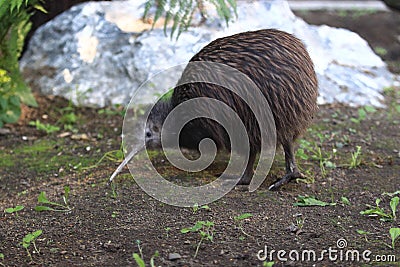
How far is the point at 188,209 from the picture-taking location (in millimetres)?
3748

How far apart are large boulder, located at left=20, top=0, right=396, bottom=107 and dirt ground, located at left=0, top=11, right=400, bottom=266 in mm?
404

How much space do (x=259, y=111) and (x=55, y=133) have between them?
6.69 ft

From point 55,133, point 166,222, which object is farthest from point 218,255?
point 55,133

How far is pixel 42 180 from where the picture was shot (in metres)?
4.48

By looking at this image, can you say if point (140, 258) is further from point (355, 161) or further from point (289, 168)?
point (355, 161)

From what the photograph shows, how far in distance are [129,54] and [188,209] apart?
2620 mm

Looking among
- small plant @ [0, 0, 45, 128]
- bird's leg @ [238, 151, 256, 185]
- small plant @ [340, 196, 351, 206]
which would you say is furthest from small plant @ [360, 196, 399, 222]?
small plant @ [0, 0, 45, 128]

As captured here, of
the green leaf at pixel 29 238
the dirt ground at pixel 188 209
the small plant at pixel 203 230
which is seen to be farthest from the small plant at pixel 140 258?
the green leaf at pixel 29 238

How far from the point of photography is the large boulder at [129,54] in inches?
235

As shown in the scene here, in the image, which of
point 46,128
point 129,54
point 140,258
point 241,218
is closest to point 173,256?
point 140,258

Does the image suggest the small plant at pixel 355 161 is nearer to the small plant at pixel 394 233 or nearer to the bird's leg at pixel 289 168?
the bird's leg at pixel 289 168

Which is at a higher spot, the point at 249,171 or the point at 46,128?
the point at 249,171

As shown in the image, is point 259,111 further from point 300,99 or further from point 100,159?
point 100,159

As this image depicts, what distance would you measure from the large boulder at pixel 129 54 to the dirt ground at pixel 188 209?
1.33 ft
